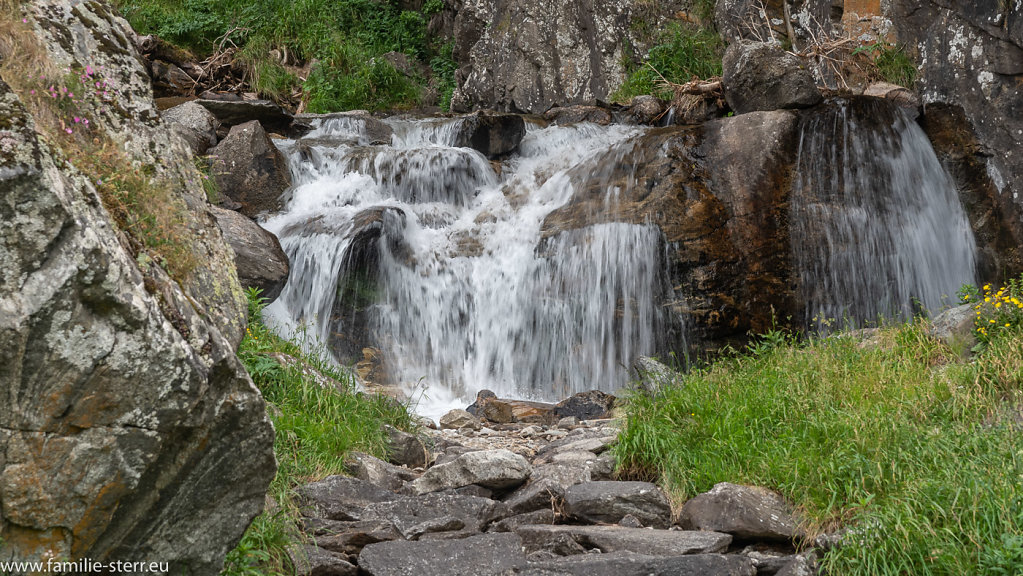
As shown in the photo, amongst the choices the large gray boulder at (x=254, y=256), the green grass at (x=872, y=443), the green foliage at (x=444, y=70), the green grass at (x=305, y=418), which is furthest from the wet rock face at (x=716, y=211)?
the green foliage at (x=444, y=70)

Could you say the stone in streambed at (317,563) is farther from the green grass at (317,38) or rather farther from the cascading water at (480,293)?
the green grass at (317,38)

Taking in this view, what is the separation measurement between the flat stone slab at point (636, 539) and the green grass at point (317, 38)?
1484 cm

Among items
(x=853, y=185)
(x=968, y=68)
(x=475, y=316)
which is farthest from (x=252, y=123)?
(x=968, y=68)

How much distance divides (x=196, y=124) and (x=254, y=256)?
5321 millimetres

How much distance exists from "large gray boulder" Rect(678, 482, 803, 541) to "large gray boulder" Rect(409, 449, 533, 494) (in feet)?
3.90

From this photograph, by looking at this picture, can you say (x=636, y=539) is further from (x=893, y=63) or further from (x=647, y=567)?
(x=893, y=63)

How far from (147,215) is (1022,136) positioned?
10569mm

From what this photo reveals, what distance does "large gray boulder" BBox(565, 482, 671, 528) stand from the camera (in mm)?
4586

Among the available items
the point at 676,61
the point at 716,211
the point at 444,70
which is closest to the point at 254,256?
the point at 716,211

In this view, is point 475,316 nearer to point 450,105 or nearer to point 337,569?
point 337,569

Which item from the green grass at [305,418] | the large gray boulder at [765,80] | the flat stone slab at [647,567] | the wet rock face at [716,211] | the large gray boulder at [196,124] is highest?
the large gray boulder at [765,80]

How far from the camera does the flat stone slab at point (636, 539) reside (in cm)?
389

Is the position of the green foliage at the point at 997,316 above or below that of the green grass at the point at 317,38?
below

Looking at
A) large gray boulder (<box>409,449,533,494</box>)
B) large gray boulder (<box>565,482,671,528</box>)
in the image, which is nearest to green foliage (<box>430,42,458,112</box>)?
large gray boulder (<box>409,449,533,494</box>)
